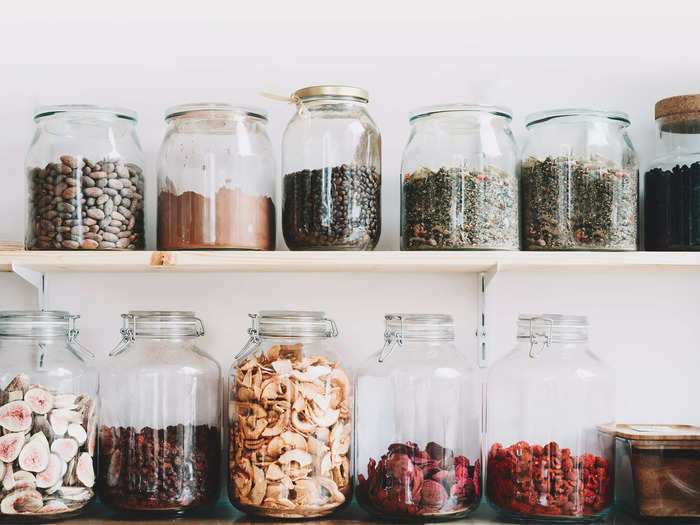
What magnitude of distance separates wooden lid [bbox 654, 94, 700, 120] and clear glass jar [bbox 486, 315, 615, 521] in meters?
0.39

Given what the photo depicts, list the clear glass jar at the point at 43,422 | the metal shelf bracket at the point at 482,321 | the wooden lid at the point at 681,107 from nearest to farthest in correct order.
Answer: the clear glass jar at the point at 43,422 < the wooden lid at the point at 681,107 < the metal shelf bracket at the point at 482,321

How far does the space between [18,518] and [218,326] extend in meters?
0.45

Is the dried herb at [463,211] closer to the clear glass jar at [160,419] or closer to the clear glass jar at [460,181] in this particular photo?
the clear glass jar at [460,181]

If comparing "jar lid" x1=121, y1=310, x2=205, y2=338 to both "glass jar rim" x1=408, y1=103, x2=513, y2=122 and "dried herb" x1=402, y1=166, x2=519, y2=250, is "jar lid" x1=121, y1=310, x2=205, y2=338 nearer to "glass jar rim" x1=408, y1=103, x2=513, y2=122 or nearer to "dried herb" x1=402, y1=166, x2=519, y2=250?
"dried herb" x1=402, y1=166, x2=519, y2=250

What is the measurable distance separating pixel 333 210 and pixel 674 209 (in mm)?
545

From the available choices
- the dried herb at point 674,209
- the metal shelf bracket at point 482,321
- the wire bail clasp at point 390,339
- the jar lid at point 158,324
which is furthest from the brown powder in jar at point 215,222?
the dried herb at point 674,209

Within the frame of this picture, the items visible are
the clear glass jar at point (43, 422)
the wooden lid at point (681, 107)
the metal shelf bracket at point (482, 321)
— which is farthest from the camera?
the metal shelf bracket at point (482, 321)

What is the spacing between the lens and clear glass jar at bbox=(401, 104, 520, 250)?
1.21 meters

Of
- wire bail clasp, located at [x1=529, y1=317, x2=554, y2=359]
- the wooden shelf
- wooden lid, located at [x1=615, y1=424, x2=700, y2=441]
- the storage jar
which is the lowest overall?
the storage jar

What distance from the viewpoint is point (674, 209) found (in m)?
1.26

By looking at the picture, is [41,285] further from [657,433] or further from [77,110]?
[657,433]

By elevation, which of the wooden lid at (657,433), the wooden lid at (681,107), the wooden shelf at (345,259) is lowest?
the wooden lid at (657,433)

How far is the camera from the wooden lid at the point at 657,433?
3.96ft

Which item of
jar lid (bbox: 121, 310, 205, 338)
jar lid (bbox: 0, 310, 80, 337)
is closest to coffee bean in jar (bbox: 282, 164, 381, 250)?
jar lid (bbox: 121, 310, 205, 338)
